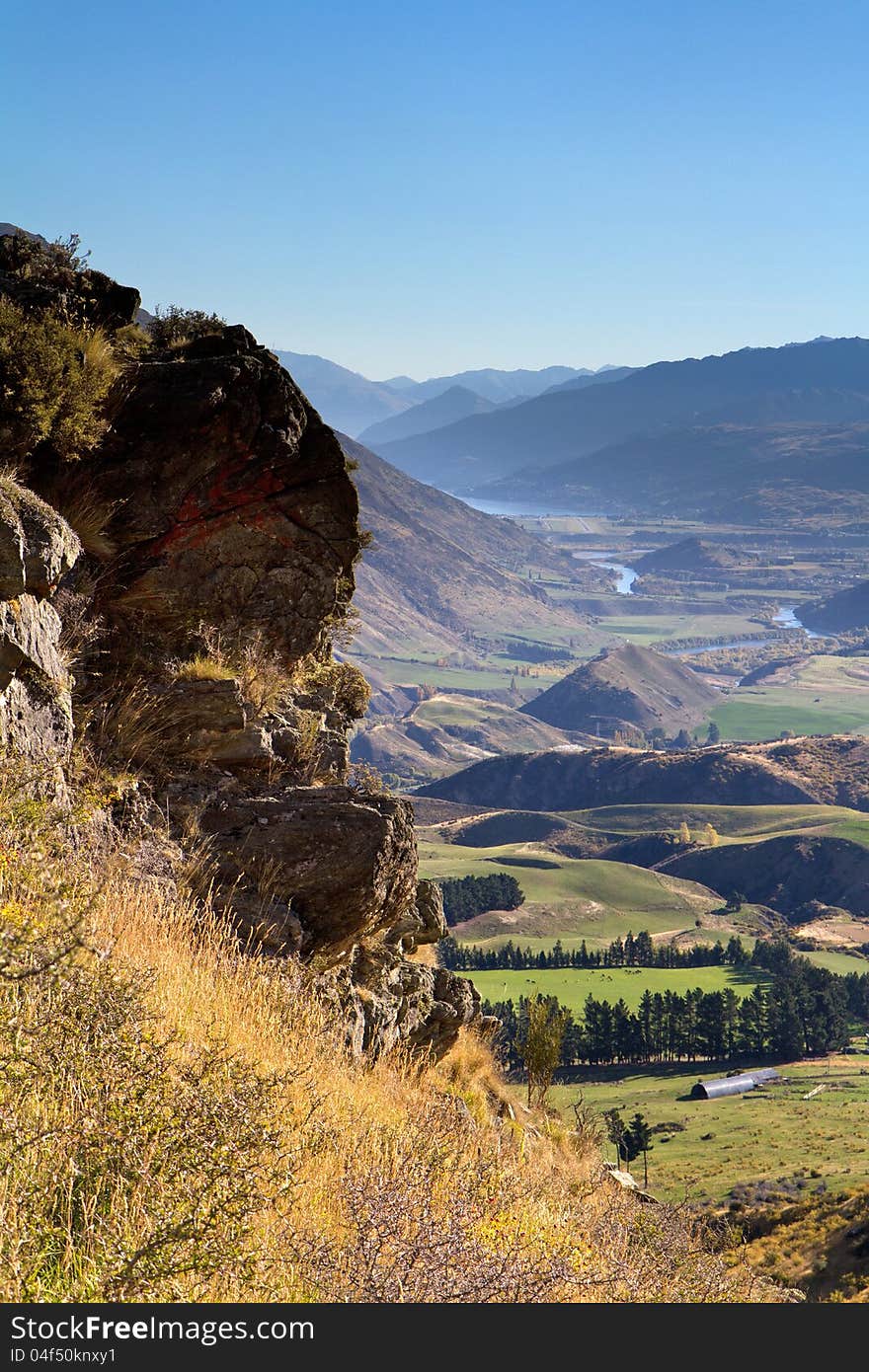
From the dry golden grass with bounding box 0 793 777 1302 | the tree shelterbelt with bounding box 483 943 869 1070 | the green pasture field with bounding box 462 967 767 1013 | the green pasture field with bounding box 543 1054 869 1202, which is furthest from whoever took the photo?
the green pasture field with bounding box 462 967 767 1013

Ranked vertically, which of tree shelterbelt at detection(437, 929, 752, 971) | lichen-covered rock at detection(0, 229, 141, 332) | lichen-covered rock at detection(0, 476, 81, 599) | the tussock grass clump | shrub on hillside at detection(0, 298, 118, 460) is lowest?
tree shelterbelt at detection(437, 929, 752, 971)

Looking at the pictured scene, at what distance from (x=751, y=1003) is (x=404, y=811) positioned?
14800 cm

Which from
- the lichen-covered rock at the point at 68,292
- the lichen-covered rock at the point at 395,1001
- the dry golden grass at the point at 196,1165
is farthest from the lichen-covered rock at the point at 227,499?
the dry golden grass at the point at 196,1165

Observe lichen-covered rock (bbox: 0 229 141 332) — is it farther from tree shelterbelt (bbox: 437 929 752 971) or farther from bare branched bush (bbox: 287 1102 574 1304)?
tree shelterbelt (bbox: 437 929 752 971)

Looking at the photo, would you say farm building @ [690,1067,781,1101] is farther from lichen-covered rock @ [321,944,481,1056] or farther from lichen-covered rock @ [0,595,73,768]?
lichen-covered rock @ [0,595,73,768]

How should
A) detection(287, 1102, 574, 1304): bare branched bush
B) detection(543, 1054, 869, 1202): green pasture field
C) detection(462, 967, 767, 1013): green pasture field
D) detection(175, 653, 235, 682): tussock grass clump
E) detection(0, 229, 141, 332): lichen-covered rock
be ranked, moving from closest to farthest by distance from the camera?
detection(287, 1102, 574, 1304): bare branched bush < detection(175, 653, 235, 682): tussock grass clump < detection(0, 229, 141, 332): lichen-covered rock < detection(543, 1054, 869, 1202): green pasture field < detection(462, 967, 767, 1013): green pasture field

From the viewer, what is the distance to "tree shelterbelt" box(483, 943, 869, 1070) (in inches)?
5266

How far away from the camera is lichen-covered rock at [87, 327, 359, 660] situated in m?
12.7

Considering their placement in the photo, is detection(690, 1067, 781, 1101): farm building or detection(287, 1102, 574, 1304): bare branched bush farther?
detection(690, 1067, 781, 1101): farm building

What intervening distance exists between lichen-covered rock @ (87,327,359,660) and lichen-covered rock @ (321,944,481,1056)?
4.43 meters

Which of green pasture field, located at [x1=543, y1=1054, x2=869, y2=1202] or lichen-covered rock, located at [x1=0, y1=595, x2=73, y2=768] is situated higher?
lichen-covered rock, located at [x1=0, y1=595, x2=73, y2=768]

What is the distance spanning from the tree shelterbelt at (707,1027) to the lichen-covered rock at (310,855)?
120m

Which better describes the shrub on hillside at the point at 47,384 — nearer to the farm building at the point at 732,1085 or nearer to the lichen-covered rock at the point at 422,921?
the lichen-covered rock at the point at 422,921

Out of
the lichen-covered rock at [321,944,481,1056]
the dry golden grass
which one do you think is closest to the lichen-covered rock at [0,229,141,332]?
the dry golden grass
